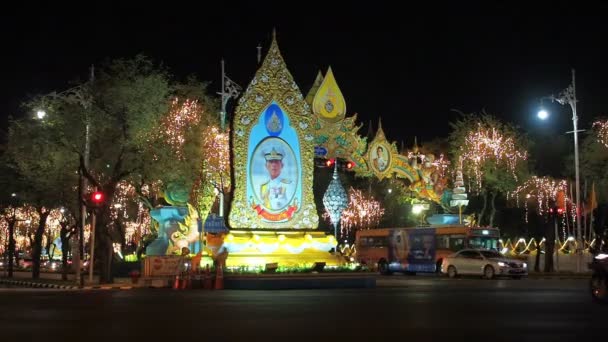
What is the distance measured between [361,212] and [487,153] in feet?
55.4

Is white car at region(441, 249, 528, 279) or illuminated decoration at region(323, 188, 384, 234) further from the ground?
illuminated decoration at region(323, 188, 384, 234)

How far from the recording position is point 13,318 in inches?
648

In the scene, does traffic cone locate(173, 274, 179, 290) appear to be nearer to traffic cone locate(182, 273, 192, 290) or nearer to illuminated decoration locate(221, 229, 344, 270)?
traffic cone locate(182, 273, 192, 290)

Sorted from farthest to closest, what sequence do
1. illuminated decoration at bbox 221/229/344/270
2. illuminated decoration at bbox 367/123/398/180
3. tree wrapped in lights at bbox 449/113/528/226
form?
tree wrapped in lights at bbox 449/113/528/226 → illuminated decoration at bbox 367/123/398/180 → illuminated decoration at bbox 221/229/344/270

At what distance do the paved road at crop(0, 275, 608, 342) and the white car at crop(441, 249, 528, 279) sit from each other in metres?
15.9

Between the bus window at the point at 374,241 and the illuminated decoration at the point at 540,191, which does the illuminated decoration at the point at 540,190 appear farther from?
the bus window at the point at 374,241

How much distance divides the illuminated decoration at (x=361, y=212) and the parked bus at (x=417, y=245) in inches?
651

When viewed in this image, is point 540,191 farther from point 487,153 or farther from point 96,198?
point 96,198

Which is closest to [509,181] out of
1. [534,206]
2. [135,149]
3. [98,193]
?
[534,206]

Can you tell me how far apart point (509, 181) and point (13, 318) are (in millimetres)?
43537

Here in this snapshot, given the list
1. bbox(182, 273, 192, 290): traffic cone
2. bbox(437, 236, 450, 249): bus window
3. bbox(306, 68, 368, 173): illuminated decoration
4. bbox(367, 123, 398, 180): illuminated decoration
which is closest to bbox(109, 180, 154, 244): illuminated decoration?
bbox(306, 68, 368, 173): illuminated decoration

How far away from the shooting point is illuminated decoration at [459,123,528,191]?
5522 cm

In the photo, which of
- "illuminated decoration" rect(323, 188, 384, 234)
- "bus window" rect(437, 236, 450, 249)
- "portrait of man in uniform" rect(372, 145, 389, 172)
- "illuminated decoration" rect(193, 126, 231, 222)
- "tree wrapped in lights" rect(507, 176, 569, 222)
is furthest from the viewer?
"illuminated decoration" rect(323, 188, 384, 234)

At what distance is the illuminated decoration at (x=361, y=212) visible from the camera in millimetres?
70125
